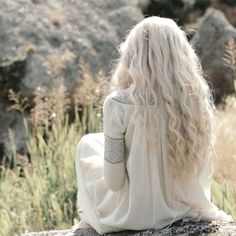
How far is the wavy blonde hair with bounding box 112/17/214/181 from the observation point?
150 inches

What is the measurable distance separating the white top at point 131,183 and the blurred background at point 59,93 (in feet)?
2.42

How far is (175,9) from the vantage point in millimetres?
14297

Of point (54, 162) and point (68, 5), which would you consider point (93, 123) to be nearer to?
point (54, 162)

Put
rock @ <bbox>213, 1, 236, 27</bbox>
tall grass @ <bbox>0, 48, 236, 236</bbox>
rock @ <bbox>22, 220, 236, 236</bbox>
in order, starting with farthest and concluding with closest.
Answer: rock @ <bbox>213, 1, 236, 27</bbox>
tall grass @ <bbox>0, 48, 236, 236</bbox>
rock @ <bbox>22, 220, 236, 236</bbox>

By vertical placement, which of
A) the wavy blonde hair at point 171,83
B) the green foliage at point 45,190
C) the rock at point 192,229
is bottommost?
the green foliage at point 45,190

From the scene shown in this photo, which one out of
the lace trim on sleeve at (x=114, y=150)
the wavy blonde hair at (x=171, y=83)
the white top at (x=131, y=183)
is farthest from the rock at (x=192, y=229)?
the lace trim on sleeve at (x=114, y=150)

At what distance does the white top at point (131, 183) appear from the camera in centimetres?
384

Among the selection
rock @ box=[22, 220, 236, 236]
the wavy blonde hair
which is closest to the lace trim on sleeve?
the wavy blonde hair

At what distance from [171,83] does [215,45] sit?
263 inches

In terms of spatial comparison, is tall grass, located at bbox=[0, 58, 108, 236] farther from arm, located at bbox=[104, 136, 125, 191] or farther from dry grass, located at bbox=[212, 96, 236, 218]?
arm, located at bbox=[104, 136, 125, 191]

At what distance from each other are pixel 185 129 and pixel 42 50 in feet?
16.1

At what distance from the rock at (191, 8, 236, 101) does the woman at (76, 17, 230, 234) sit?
6409 mm

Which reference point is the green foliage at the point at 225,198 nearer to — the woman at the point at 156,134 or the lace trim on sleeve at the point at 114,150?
the woman at the point at 156,134

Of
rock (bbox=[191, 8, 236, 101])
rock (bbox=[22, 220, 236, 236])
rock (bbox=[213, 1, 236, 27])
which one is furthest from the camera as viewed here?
rock (bbox=[213, 1, 236, 27])
